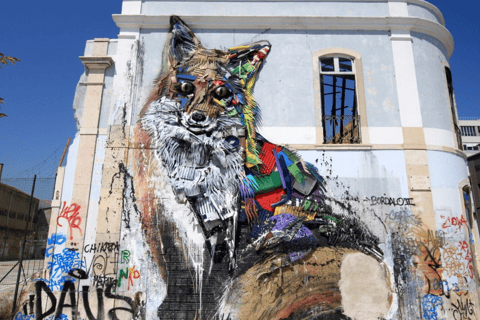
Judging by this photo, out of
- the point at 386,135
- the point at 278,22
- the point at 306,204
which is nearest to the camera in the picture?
the point at 306,204

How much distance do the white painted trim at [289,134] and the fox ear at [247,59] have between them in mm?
1463

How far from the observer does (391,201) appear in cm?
783

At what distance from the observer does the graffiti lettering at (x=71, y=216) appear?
24.9ft

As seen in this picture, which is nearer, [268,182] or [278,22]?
[268,182]

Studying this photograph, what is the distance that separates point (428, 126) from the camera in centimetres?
832

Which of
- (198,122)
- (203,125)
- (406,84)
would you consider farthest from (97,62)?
(406,84)

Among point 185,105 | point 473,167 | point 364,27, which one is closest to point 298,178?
point 185,105

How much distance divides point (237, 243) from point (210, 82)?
12.8 ft

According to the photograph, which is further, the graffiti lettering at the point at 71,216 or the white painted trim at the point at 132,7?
the white painted trim at the point at 132,7

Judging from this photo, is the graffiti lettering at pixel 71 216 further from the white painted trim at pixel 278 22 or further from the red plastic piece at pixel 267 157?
the white painted trim at pixel 278 22

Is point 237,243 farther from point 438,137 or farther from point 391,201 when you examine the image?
point 438,137

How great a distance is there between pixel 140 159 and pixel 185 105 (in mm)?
1677

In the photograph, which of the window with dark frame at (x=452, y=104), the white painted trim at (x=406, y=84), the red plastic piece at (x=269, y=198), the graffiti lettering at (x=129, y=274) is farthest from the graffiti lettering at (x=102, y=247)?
the window with dark frame at (x=452, y=104)

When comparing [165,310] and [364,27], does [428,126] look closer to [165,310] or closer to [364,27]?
[364,27]
